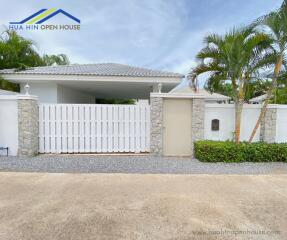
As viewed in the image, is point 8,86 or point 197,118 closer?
point 197,118

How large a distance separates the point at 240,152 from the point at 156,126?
10.4 ft

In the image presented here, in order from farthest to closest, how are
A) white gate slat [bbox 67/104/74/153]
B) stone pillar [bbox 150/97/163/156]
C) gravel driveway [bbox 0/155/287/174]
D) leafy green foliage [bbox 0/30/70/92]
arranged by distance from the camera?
leafy green foliage [bbox 0/30/70/92] < white gate slat [bbox 67/104/74/153] < stone pillar [bbox 150/97/163/156] < gravel driveway [bbox 0/155/287/174]

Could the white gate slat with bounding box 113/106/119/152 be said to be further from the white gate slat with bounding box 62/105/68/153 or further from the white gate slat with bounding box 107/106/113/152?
the white gate slat with bounding box 62/105/68/153

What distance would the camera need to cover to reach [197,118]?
8.38 m

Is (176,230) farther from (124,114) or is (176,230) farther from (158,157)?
(124,114)

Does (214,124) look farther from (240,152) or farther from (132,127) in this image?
(132,127)

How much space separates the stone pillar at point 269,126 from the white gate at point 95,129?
15.9 feet

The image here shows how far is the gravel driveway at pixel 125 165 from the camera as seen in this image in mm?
6664

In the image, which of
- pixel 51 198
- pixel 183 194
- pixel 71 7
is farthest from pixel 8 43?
pixel 183 194

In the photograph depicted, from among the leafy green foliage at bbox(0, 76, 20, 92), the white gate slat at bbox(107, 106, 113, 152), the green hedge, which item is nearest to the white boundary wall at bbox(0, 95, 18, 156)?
the leafy green foliage at bbox(0, 76, 20, 92)

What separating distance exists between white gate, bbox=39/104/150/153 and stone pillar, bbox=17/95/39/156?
451 mm

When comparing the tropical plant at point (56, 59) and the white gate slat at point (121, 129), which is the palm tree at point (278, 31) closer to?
the white gate slat at point (121, 129)

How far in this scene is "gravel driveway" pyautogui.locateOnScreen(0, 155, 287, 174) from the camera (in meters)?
6.66

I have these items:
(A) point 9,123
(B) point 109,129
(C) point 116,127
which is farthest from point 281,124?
(A) point 9,123
